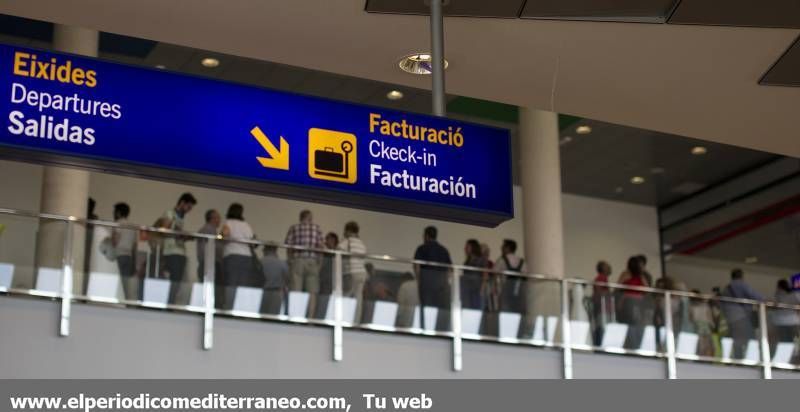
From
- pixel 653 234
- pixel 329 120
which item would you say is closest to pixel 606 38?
pixel 329 120

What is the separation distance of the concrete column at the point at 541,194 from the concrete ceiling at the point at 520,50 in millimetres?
9566

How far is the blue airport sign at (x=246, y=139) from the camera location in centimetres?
578

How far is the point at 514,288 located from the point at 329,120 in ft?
29.2

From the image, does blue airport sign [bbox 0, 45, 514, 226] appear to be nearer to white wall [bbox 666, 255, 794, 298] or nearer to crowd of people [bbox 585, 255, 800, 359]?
crowd of people [bbox 585, 255, 800, 359]

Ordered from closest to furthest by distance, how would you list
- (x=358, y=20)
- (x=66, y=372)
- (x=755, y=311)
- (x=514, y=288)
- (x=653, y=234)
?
(x=358, y=20), (x=66, y=372), (x=514, y=288), (x=755, y=311), (x=653, y=234)

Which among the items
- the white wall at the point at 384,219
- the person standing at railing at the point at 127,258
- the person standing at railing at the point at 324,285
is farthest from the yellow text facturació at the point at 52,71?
the white wall at the point at 384,219

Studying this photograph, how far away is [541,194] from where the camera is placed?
Result: 18.6 metres

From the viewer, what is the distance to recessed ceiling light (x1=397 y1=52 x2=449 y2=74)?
7824 mm

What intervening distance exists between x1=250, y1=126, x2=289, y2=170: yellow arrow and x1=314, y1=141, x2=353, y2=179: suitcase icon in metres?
0.15

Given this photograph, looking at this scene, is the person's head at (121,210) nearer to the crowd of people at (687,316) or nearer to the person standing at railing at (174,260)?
the person standing at railing at (174,260)

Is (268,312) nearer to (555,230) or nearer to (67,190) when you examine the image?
(67,190)

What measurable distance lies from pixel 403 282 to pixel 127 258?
316cm

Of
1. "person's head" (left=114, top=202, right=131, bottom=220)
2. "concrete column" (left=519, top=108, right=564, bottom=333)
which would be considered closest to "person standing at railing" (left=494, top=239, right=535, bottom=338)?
"concrete column" (left=519, top=108, right=564, bottom=333)

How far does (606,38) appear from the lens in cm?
751
